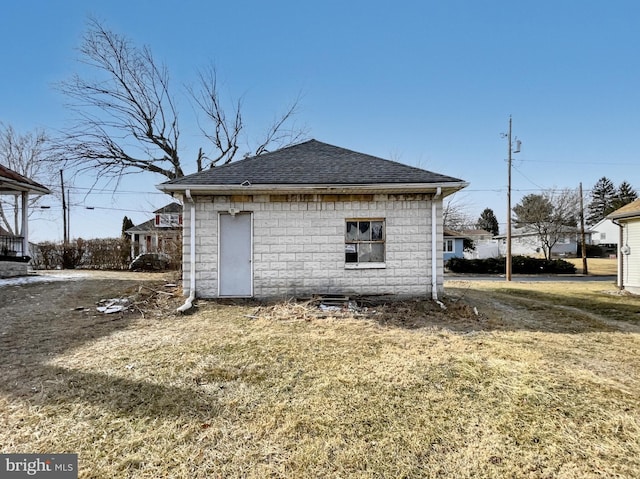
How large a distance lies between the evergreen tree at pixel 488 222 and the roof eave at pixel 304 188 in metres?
51.7

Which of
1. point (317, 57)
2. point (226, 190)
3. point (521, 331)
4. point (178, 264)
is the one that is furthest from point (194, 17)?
point (521, 331)

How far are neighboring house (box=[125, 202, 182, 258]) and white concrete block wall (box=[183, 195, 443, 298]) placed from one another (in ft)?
29.6

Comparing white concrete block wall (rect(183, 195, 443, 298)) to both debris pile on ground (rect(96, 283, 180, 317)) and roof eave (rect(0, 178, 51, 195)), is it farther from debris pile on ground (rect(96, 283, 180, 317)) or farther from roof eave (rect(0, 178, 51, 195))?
roof eave (rect(0, 178, 51, 195))

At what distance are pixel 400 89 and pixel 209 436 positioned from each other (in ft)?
48.1

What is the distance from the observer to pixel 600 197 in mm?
56094

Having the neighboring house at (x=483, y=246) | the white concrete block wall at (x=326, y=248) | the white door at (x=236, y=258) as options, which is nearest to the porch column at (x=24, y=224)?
the white concrete block wall at (x=326, y=248)

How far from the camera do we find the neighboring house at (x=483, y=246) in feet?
120

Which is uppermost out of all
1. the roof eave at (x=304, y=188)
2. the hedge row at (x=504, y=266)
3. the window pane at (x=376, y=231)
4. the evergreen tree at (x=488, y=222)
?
the evergreen tree at (x=488, y=222)

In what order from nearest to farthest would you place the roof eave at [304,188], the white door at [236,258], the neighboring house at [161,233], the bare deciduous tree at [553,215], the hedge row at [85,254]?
the roof eave at [304,188] → the white door at [236,258] → the neighboring house at [161,233] → the hedge row at [85,254] → the bare deciduous tree at [553,215]

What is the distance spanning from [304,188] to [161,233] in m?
15.9

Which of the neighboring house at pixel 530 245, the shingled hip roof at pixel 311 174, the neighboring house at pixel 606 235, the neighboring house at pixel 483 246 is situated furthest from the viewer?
the neighboring house at pixel 606 235

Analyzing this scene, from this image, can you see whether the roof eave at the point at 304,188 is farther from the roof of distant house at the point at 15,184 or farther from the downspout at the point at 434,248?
the roof of distant house at the point at 15,184

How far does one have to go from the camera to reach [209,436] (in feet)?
8.86

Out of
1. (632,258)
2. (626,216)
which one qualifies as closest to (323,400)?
(626,216)
